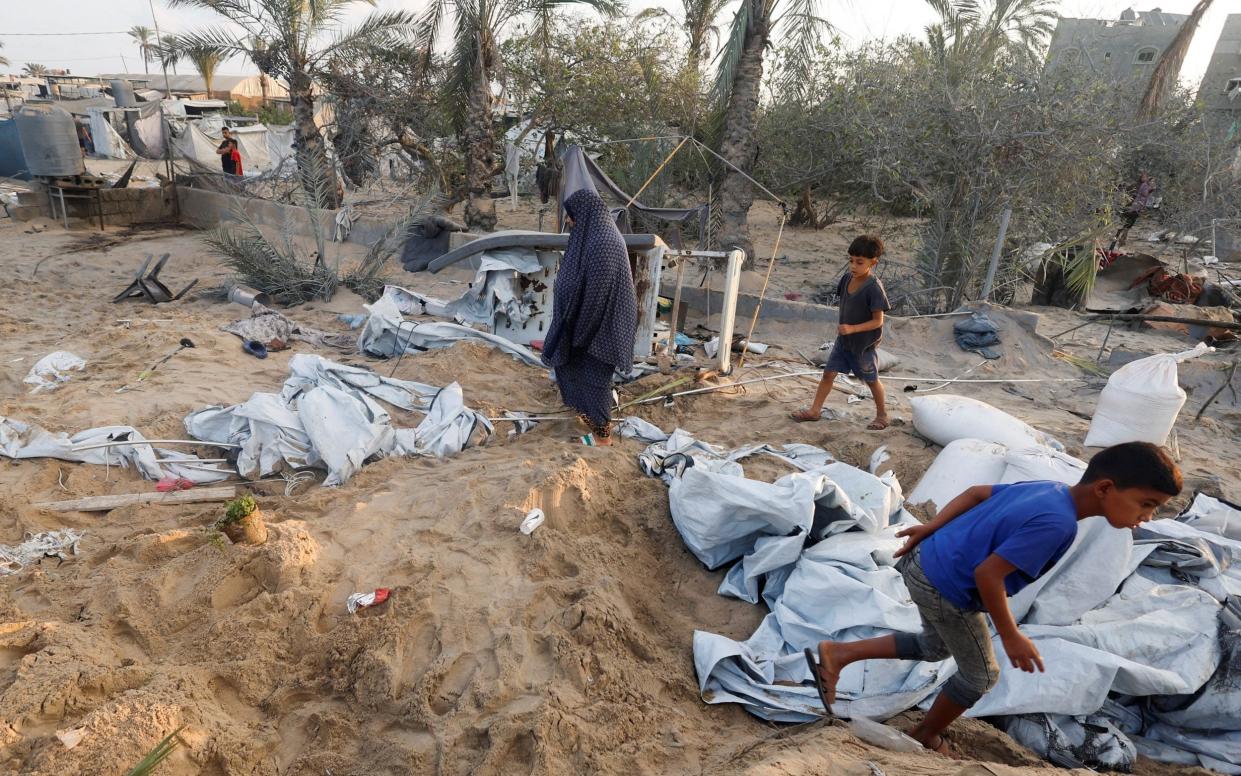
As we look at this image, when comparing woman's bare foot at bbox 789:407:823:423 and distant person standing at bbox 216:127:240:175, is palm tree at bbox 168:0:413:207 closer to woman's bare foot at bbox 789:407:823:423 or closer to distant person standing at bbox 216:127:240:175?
distant person standing at bbox 216:127:240:175

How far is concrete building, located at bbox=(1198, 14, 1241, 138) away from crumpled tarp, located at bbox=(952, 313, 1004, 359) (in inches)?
657

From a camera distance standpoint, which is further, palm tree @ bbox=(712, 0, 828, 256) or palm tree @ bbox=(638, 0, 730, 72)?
palm tree @ bbox=(638, 0, 730, 72)

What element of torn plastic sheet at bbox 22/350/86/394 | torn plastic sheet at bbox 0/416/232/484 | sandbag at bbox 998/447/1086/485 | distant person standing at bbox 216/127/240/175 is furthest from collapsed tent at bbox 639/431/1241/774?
distant person standing at bbox 216/127/240/175

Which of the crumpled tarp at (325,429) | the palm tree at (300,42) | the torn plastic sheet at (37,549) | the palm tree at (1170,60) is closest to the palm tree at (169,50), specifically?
the palm tree at (300,42)

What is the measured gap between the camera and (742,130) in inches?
342

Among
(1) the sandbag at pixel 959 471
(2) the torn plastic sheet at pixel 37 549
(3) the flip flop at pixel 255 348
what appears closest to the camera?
(2) the torn plastic sheet at pixel 37 549

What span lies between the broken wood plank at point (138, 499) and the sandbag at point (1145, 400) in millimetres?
4697

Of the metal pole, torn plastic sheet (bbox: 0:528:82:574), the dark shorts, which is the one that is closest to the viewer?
torn plastic sheet (bbox: 0:528:82:574)

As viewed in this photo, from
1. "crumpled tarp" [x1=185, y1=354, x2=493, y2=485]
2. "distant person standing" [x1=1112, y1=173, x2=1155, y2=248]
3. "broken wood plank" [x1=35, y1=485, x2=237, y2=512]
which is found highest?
"distant person standing" [x1=1112, y1=173, x2=1155, y2=248]

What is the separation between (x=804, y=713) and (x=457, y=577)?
4.64 ft

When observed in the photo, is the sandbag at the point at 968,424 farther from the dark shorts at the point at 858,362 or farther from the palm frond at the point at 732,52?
the palm frond at the point at 732,52

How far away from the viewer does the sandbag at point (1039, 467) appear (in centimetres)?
330

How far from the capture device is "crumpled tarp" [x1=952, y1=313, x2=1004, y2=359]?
6477mm

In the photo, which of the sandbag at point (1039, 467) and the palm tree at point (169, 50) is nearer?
the sandbag at point (1039, 467)
